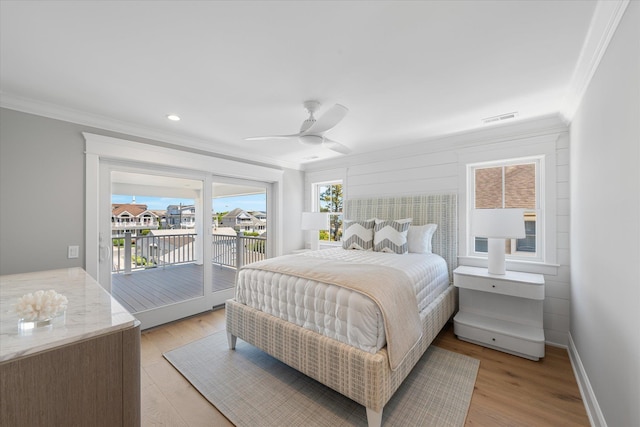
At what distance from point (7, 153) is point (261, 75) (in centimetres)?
238

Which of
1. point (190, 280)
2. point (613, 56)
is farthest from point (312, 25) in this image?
point (190, 280)

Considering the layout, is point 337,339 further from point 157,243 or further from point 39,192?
point 39,192

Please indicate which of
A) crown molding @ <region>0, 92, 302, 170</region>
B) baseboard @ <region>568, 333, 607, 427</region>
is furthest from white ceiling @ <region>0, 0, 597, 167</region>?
baseboard @ <region>568, 333, 607, 427</region>

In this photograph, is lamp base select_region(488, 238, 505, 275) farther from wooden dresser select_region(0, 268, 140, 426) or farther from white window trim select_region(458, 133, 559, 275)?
wooden dresser select_region(0, 268, 140, 426)

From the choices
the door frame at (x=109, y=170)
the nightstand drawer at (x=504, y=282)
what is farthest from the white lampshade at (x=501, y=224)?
the door frame at (x=109, y=170)

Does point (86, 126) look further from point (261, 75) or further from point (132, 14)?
point (261, 75)

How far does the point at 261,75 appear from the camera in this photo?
1959mm

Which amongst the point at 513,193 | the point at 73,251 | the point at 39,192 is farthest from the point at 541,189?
the point at 39,192

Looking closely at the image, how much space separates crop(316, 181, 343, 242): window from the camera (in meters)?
4.87

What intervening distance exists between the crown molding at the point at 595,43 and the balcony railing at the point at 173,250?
4175 mm

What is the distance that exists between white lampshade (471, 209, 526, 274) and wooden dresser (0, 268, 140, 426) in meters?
2.98

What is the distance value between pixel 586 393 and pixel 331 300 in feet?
6.43

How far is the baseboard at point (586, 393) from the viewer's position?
1595 mm

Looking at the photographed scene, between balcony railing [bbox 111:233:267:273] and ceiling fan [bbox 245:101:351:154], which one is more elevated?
ceiling fan [bbox 245:101:351:154]
